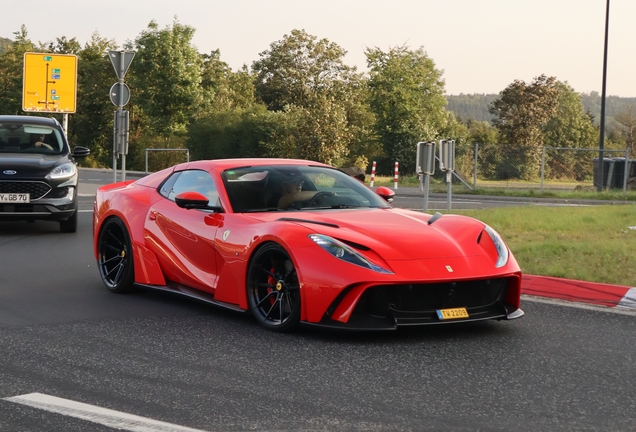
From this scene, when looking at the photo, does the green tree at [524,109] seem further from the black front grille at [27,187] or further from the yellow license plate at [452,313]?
the yellow license plate at [452,313]

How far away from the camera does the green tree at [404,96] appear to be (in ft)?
178

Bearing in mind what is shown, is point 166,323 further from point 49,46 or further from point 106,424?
point 49,46

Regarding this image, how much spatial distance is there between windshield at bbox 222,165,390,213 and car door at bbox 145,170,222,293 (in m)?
0.21

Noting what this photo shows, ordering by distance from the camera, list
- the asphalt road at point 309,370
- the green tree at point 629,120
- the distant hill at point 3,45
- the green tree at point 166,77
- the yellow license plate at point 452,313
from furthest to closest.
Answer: the distant hill at point 3,45 → the green tree at point 629,120 → the green tree at point 166,77 → the yellow license plate at point 452,313 → the asphalt road at point 309,370

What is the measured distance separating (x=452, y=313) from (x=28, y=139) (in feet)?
32.3

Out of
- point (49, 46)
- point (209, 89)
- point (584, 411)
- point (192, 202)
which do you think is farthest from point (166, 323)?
point (49, 46)

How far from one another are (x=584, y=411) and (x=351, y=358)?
1.60 meters

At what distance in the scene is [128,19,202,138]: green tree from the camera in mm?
61469

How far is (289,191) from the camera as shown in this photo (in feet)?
24.3

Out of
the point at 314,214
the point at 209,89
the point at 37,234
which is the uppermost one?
the point at 209,89

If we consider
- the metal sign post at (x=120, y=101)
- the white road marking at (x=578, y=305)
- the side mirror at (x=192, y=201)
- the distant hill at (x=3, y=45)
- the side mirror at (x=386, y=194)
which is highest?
the distant hill at (x=3, y=45)

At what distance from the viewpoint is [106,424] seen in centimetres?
430

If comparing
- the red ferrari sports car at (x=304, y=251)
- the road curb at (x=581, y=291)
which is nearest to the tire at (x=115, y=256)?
the red ferrari sports car at (x=304, y=251)

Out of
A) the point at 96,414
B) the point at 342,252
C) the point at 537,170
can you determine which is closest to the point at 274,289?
the point at 342,252
